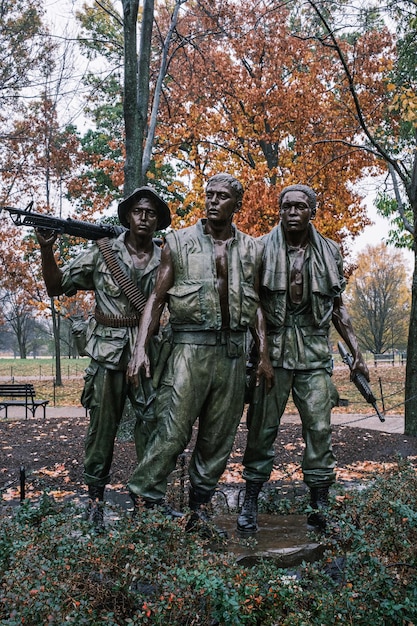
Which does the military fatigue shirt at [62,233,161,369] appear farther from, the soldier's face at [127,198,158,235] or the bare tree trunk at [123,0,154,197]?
the bare tree trunk at [123,0,154,197]

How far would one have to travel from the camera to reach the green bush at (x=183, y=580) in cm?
302

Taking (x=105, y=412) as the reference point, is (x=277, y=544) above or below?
below

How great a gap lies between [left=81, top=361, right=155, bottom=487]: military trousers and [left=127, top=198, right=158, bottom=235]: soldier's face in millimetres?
1048

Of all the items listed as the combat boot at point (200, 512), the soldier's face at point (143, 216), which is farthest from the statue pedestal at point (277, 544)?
the soldier's face at point (143, 216)

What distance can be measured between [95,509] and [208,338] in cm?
150

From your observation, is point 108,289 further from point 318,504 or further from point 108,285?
point 318,504

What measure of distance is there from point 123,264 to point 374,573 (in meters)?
A: 2.68

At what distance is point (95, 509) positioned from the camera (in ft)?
14.4

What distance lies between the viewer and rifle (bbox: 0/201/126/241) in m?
4.22

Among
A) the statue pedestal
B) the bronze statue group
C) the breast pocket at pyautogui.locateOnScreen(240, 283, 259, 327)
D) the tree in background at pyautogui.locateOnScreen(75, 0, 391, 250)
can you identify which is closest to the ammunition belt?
the bronze statue group

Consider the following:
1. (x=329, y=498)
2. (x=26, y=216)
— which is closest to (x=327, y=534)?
(x=329, y=498)

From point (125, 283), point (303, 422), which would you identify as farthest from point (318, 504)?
point (125, 283)

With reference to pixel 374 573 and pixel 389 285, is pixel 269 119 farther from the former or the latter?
pixel 389 285

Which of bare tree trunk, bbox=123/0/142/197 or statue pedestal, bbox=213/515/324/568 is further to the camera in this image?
bare tree trunk, bbox=123/0/142/197
